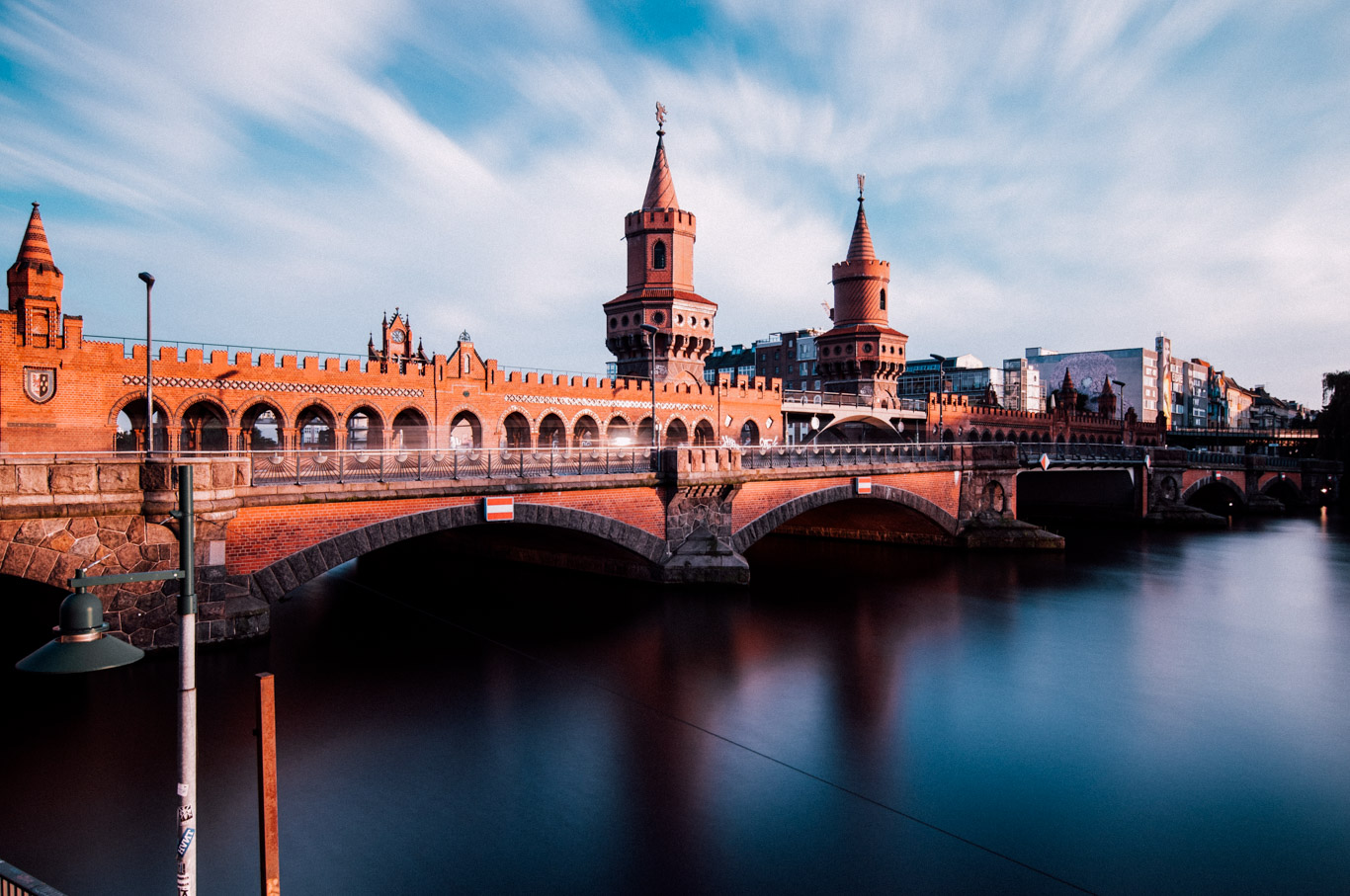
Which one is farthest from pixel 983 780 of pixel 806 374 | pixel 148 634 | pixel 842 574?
pixel 806 374

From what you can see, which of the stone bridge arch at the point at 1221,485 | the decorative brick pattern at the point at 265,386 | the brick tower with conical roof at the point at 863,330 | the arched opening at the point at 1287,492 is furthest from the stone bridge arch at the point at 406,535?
the arched opening at the point at 1287,492

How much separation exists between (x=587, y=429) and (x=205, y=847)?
95.4ft

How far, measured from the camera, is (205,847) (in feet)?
30.8

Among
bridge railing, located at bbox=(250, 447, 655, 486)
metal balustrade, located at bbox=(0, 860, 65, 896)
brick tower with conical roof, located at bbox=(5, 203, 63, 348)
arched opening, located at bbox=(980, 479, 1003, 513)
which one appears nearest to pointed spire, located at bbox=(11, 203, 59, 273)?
brick tower with conical roof, located at bbox=(5, 203, 63, 348)

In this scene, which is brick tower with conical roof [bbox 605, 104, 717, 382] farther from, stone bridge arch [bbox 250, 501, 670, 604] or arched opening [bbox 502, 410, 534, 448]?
stone bridge arch [bbox 250, 501, 670, 604]

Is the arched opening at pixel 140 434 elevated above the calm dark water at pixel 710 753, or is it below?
above

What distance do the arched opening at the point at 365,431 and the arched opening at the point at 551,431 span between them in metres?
7.49

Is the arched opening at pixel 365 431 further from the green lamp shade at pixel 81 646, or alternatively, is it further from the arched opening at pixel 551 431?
the green lamp shade at pixel 81 646

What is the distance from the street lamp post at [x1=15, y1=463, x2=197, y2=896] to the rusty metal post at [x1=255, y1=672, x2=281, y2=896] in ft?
2.04

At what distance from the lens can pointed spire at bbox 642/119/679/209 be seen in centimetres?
4497

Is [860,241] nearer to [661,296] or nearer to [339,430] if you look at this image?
[661,296]

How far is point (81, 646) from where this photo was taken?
15.1ft

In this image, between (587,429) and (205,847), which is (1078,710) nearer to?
(205,847)

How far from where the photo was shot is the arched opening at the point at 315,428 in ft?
95.8
